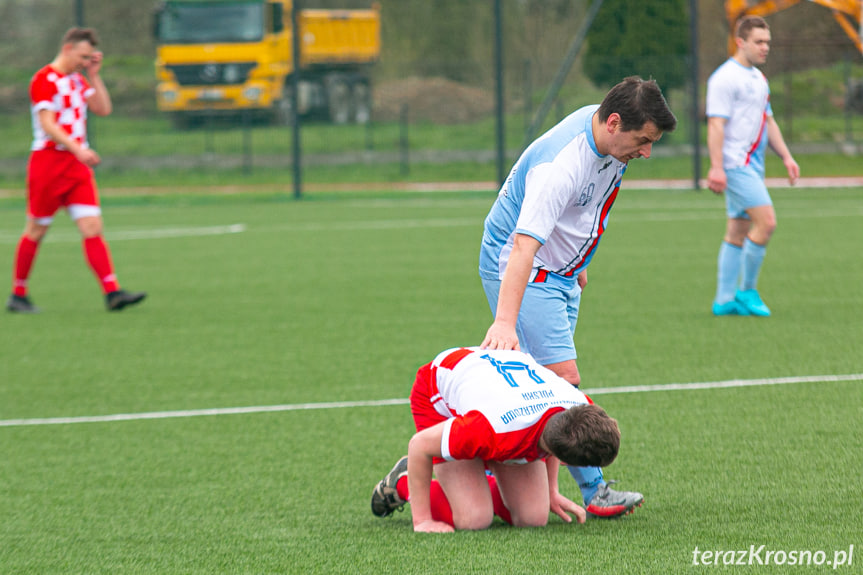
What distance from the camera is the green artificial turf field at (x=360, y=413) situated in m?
3.98

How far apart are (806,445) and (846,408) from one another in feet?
2.53

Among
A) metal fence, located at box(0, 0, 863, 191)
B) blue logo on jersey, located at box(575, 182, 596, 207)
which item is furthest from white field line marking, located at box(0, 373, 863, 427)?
metal fence, located at box(0, 0, 863, 191)

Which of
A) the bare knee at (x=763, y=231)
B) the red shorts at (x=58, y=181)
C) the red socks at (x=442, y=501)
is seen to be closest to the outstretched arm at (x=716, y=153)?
the bare knee at (x=763, y=231)

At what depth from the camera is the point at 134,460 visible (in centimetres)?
533

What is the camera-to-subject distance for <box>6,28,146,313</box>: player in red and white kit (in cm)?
952

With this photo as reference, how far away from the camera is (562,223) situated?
14.6 ft

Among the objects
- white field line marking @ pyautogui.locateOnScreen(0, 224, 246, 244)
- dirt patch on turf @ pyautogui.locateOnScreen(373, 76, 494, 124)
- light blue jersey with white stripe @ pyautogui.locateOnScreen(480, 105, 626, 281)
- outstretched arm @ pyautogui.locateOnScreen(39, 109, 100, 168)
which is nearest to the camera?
light blue jersey with white stripe @ pyautogui.locateOnScreen(480, 105, 626, 281)

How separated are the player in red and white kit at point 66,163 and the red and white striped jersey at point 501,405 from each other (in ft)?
19.6

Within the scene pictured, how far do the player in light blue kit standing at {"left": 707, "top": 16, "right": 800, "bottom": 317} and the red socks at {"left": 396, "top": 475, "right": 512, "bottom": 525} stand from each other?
4.61m

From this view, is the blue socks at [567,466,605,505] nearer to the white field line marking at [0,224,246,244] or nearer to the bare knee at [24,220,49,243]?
the bare knee at [24,220,49,243]

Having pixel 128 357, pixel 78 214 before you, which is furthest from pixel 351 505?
pixel 78 214

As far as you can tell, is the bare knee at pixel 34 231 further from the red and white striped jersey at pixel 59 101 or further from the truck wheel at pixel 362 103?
the truck wheel at pixel 362 103

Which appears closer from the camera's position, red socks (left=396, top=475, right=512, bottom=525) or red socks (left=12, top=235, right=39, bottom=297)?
red socks (left=396, top=475, right=512, bottom=525)

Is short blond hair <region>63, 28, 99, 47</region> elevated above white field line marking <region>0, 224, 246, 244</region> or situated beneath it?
elevated above
